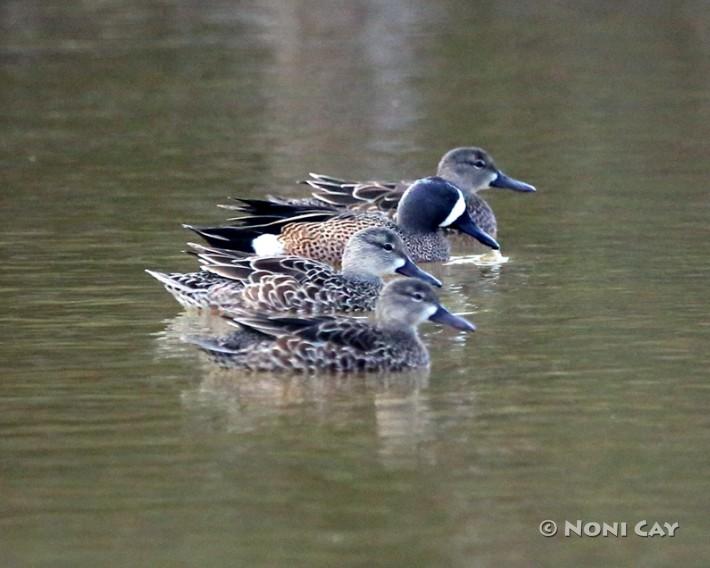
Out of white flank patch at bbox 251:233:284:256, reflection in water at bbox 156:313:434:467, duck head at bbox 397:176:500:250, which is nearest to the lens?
reflection in water at bbox 156:313:434:467

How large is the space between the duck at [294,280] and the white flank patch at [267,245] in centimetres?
121

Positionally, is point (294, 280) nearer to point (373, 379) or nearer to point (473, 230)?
point (373, 379)

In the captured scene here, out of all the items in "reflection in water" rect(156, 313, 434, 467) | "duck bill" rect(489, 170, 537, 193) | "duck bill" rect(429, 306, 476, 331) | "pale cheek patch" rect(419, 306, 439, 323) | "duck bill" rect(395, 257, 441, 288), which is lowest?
"duck bill" rect(489, 170, 537, 193)

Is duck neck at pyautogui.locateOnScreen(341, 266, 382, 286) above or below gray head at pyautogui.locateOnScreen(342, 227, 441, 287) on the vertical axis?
below

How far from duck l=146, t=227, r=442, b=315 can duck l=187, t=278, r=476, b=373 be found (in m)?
1.30

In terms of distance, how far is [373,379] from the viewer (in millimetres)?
9141

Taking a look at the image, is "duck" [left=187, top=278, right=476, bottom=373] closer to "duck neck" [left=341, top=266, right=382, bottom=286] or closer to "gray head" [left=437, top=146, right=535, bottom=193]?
"duck neck" [left=341, top=266, right=382, bottom=286]

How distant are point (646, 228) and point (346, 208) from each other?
2081 millimetres

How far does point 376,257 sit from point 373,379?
1.87m

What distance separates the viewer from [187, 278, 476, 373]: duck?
9.13 meters

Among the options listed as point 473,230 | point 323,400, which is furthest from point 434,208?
point 323,400

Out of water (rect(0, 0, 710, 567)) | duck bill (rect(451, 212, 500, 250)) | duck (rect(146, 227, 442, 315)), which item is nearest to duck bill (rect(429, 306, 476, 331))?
water (rect(0, 0, 710, 567))

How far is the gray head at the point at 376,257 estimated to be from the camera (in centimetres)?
1088

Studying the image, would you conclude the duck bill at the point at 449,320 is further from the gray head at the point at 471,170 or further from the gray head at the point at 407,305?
the gray head at the point at 471,170
